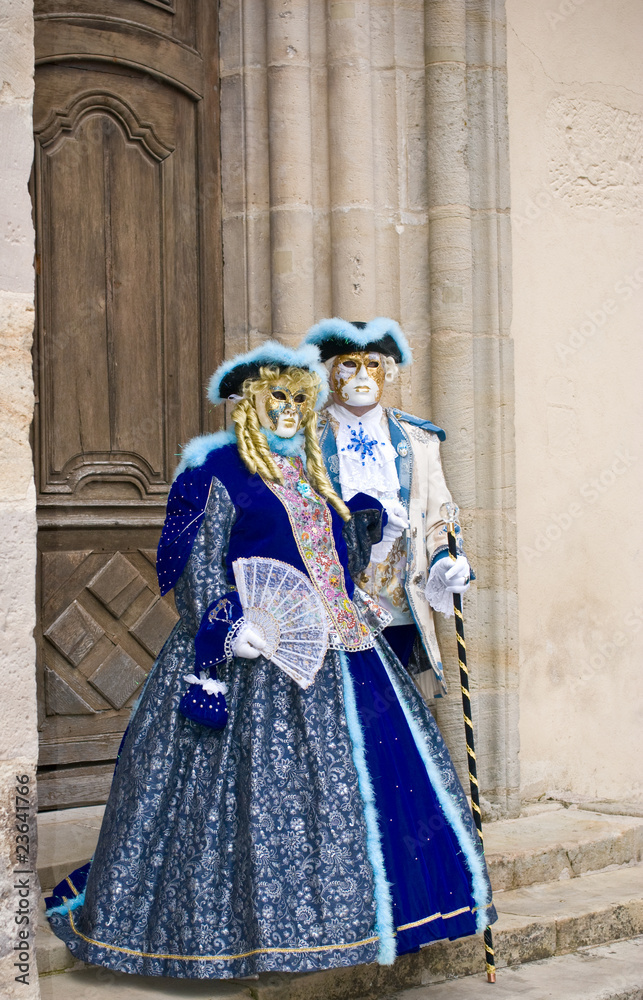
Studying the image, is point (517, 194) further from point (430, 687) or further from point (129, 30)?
point (430, 687)

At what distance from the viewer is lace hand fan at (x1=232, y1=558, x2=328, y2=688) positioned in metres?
3.17

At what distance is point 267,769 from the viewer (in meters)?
3.06

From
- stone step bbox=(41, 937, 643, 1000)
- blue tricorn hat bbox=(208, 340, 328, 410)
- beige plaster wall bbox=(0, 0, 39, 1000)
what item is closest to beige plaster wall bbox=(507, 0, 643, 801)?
stone step bbox=(41, 937, 643, 1000)

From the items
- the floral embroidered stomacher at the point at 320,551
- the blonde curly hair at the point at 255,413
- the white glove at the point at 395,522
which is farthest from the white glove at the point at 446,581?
the blonde curly hair at the point at 255,413

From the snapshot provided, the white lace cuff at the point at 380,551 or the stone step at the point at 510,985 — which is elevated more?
the white lace cuff at the point at 380,551

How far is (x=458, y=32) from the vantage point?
467cm

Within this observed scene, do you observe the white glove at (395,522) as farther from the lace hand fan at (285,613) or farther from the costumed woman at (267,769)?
the lace hand fan at (285,613)

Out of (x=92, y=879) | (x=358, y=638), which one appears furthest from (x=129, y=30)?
(x=92, y=879)

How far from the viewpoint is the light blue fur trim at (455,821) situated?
3227 mm

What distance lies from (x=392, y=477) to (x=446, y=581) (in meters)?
0.40

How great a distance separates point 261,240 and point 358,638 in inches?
72.0

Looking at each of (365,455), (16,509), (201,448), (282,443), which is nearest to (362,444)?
(365,455)

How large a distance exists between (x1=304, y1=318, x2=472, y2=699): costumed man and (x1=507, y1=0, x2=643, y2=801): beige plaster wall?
1.09 m

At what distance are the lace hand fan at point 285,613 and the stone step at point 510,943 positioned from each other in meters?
0.85
